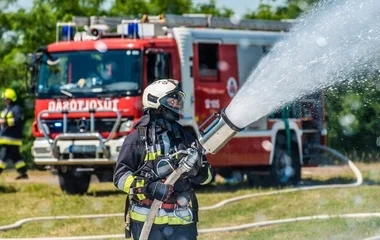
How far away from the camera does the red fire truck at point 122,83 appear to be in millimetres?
17281

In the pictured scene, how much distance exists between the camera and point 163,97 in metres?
7.60

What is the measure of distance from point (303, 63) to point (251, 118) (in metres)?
1.14

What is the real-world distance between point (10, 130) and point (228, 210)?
18.1 ft

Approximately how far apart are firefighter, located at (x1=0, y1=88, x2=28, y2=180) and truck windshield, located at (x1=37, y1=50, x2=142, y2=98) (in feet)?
3.82

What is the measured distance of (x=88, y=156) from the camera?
17.4 meters

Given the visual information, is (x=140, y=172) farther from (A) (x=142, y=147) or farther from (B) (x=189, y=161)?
(B) (x=189, y=161)

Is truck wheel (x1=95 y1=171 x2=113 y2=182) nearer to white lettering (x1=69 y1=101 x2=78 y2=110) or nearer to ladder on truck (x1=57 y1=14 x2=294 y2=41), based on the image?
white lettering (x1=69 y1=101 x2=78 y2=110)

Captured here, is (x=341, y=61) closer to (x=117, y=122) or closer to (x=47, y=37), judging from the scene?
(x=117, y=122)

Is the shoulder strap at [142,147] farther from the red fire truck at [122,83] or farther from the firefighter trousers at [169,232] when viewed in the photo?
the red fire truck at [122,83]

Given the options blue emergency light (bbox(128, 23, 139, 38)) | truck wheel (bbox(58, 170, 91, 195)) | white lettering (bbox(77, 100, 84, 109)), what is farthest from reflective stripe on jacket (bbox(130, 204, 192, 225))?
truck wheel (bbox(58, 170, 91, 195))

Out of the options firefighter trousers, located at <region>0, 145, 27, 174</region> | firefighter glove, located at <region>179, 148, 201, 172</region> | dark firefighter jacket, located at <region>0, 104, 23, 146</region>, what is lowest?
firefighter trousers, located at <region>0, 145, 27, 174</region>

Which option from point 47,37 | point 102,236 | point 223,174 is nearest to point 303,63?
point 102,236

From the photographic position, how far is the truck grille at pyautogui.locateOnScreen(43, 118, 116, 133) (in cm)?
1741

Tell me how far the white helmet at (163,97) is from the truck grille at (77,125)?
31.8 feet
